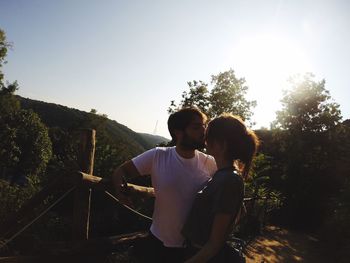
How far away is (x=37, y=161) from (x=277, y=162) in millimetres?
22554

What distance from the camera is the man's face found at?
2.56 m

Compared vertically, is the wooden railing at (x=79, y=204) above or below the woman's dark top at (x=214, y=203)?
below

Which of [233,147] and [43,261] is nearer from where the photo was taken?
[233,147]

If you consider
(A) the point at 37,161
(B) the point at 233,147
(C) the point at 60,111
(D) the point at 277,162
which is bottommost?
(A) the point at 37,161

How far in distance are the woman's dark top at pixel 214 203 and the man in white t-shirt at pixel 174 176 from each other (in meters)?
0.37

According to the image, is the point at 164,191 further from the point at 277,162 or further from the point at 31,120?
the point at 31,120

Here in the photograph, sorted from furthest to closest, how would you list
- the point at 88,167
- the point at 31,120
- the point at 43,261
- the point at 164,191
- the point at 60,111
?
the point at 60,111 → the point at 31,120 → the point at 88,167 → the point at 43,261 → the point at 164,191

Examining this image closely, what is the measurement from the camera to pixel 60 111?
4291 inches

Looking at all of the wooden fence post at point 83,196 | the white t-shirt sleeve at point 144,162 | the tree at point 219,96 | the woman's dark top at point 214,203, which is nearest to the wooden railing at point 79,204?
the wooden fence post at point 83,196

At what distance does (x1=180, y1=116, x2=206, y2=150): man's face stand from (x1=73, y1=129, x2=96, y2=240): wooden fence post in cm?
112

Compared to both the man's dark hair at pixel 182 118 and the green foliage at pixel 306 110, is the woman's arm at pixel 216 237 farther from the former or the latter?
the green foliage at pixel 306 110

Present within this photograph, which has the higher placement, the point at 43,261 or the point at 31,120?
the point at 31,120

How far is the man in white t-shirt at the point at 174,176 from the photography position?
8.10ft

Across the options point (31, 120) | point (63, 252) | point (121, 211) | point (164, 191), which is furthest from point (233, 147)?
point (31, 120)
